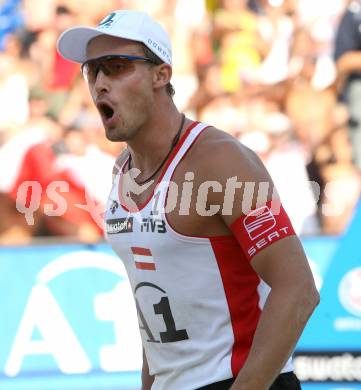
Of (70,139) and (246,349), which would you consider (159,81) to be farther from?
(70,139)

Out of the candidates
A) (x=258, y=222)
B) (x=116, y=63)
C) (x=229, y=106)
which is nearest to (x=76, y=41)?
(x=116, y=63)

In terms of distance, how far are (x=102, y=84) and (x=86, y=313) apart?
3733 mm

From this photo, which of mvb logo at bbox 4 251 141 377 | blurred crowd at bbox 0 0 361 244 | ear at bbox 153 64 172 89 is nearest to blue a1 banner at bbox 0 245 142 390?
mvb logo at bbox 4 251 141 377

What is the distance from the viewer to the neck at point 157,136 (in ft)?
10.1

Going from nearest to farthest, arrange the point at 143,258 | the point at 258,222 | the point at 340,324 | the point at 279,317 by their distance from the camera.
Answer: the point at 279,317, the point at 258,222, the point at 143,258, the point at 340,324

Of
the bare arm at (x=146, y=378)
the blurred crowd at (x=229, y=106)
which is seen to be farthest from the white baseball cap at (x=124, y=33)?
the blurred crowd at (x=229, y=106)

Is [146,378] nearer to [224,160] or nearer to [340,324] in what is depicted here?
[224,160]

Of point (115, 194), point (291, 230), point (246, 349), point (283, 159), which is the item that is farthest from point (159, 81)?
point (283, 159)

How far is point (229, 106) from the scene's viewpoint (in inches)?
258

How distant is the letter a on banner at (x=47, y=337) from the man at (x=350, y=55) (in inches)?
96.4

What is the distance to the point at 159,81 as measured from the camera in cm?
311

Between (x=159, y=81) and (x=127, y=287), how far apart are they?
3.61m

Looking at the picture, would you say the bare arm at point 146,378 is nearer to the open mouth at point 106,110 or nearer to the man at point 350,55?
the open mouth at point 106,110

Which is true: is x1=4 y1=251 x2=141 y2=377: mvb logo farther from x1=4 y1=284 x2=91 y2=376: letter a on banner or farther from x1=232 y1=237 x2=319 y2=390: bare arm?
x1=232 y1=237 x2=319 y2=390: bare arm
